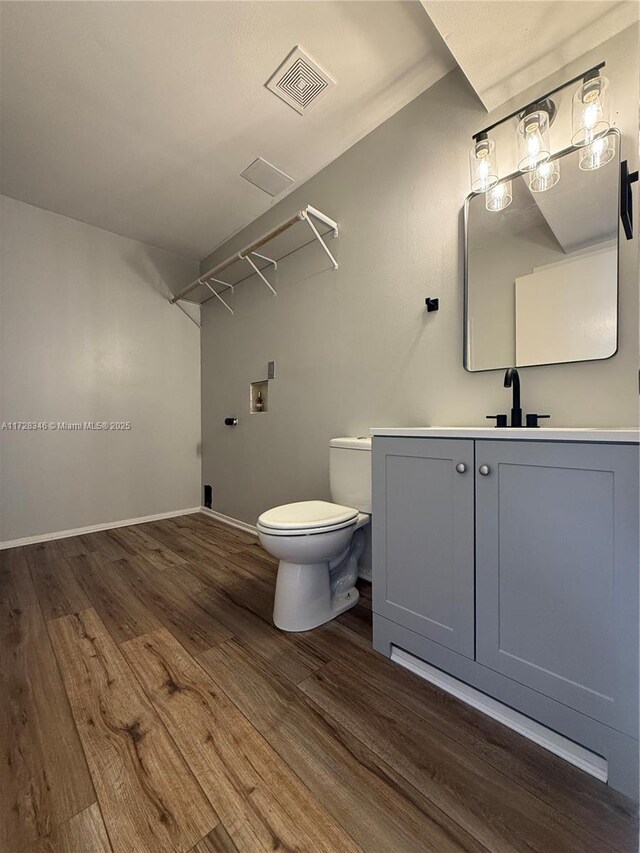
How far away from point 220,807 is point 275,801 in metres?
0.12

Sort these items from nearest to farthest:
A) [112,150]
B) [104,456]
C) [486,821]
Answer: [486,821] < [112,150] < [104,456]

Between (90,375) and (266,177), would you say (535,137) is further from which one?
(90,375)

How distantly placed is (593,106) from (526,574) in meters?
1.47

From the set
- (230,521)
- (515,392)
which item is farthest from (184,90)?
(230,521)

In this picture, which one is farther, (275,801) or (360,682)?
(360,682)

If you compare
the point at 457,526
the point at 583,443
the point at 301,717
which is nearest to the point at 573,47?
the point at 583,443

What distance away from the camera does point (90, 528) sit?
2.66m

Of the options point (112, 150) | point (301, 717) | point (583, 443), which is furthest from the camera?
point (112, 150)

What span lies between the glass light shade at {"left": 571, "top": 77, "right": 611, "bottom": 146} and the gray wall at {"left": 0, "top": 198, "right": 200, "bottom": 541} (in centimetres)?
296

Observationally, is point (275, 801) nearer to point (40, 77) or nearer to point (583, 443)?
point (583, 443)

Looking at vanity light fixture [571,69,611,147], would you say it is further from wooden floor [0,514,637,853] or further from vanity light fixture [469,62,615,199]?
wooden floor [0,514,637,853]

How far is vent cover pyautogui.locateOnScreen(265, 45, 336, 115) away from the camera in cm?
142

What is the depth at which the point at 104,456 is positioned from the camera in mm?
2734

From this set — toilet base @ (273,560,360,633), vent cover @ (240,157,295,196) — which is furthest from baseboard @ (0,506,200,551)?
vent cover @ (240,157,295,196)
